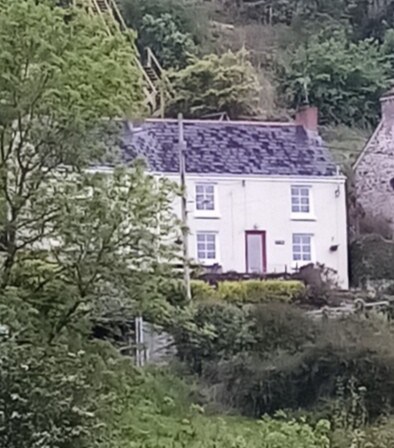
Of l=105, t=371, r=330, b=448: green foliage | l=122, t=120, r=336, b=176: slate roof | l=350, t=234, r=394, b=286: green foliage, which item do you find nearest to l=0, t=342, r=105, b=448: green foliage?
l=105, t=371, r=330, b=448: green foliage

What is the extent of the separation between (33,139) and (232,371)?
8373 millimetres

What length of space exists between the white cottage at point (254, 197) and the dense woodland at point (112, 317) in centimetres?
643

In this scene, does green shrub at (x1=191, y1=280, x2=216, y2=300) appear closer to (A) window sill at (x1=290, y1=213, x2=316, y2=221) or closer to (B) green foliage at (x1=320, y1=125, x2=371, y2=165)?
(A) window sill at (x1=290, y1=213, x2=316, y2=221)

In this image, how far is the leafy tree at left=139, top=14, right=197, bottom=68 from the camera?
182 ft

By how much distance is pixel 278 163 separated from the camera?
135ft

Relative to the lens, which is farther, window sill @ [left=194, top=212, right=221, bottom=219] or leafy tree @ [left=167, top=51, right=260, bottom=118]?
leafy tree @ [left=167, top=51, right=260, bottom=118]

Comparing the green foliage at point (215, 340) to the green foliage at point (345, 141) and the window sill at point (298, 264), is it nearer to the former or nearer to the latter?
the window sill at point (298, 264)

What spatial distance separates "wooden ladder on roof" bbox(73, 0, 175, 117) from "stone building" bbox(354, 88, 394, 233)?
8.04m

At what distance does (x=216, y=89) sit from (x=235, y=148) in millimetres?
8493

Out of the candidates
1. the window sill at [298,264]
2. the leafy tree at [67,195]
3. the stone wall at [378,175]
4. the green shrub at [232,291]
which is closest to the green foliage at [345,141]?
the stone wall at [378,175]

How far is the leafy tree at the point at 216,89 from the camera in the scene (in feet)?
163

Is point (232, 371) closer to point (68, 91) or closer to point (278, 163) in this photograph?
point (68, 91)

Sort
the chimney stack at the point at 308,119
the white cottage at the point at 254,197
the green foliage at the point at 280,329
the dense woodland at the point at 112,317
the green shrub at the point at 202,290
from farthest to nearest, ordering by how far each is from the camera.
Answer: the chimney stack at the point at 308,119
the white cottage at the point at 254,197
the green shrub at the point at 202,290
the green foliage at the point at 280,329
the dense woodland at the point at 112,317

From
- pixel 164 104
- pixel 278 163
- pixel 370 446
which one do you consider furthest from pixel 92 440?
pixel 164 104
